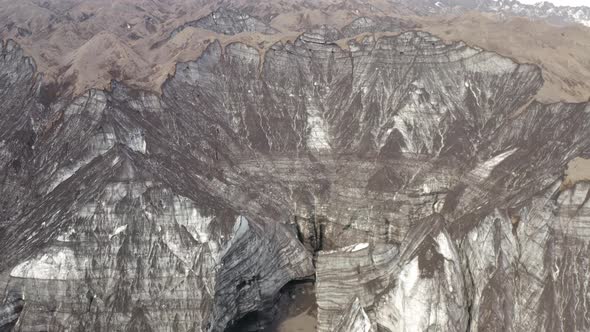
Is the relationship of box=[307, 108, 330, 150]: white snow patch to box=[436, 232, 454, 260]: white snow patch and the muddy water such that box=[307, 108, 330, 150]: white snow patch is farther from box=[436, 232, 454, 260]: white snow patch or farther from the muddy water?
box=[436, 232, 454, 260]: white snow patch

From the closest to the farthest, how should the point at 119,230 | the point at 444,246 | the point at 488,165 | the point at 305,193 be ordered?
1. the point at 444,246
2. the point at 119,230
3. the point at 488,165
4. the point at 305,193

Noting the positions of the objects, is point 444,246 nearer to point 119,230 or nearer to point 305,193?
point 305,193

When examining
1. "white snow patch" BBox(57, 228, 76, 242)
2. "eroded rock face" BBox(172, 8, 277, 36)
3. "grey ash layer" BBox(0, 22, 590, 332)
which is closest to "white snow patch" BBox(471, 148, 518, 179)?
"grey ash layer" BBox(0, 22, 590, 332)

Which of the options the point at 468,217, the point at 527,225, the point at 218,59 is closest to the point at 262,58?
the point at 218,59

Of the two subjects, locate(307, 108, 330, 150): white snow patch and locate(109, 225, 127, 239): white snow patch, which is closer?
locate(109, 225, 127, 239): white snow patch

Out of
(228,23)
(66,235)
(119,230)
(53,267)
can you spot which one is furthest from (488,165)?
(228,23)

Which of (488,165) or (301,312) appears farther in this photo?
(488,165)

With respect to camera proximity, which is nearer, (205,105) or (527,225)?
(527,225)

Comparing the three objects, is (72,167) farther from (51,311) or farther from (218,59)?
(218,59)

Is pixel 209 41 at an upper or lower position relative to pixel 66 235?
upper
